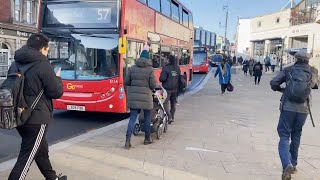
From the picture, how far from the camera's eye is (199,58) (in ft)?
120

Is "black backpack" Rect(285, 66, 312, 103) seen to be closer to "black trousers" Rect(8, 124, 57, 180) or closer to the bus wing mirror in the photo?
"black trousers" Rect(8, 124, 57, 180)

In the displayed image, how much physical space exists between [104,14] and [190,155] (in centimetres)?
468

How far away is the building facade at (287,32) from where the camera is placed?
3816 cm

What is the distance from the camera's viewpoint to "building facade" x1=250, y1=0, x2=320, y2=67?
3816cm

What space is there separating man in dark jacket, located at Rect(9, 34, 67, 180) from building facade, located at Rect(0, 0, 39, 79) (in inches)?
927

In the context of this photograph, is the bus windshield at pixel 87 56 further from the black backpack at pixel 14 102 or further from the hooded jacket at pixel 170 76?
the black backpack at pixel 14 102

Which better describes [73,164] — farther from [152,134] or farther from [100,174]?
[152,134]

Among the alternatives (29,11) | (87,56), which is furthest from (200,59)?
(87,56)

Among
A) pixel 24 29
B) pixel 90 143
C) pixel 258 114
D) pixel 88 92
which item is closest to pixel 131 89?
pixel 90 143

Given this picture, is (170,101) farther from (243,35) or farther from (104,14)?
(243,35)

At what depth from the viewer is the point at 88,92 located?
31.4 feet

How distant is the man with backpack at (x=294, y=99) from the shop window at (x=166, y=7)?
8.06 m

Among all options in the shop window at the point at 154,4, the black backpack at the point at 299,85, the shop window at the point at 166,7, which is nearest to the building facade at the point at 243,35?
the shop window at the point at 166,7

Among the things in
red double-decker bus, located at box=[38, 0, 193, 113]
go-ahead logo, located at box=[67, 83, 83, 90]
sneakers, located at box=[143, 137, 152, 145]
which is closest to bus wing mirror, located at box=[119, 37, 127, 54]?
red double-decker bus, located at box=[38, 0, 193, 113]
